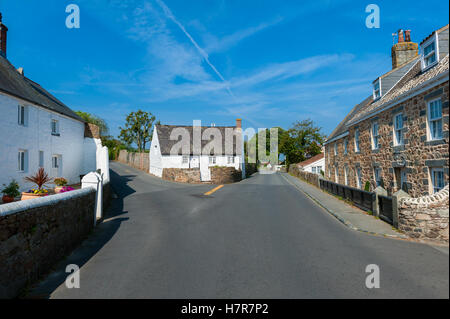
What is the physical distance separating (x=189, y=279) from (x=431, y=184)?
10753 millimetres

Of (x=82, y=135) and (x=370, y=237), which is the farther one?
(x=82, y=135)

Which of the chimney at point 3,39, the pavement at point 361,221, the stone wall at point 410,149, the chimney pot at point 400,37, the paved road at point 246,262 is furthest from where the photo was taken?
the chimney at point 3,39

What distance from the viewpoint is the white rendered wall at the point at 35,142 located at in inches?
589

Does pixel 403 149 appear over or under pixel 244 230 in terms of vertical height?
over

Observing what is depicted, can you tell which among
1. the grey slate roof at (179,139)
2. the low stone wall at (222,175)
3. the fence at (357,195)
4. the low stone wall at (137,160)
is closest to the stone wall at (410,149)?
the fence at (357,195)

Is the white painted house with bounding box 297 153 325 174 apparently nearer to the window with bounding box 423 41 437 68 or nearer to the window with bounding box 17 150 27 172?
the window with bounding box 423 41 437 68

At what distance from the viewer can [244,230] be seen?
9.60 meters

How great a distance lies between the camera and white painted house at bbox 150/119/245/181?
131 ft

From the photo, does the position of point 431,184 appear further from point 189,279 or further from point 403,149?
point 189,279

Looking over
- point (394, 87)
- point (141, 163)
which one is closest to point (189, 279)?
point (394, 87)

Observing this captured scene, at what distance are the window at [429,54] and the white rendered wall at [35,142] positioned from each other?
20.3 m

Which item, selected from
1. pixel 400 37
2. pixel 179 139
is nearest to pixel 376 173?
pixel 400 37

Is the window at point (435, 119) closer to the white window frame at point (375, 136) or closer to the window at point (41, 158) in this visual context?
the white window frame at point (375, 136)
